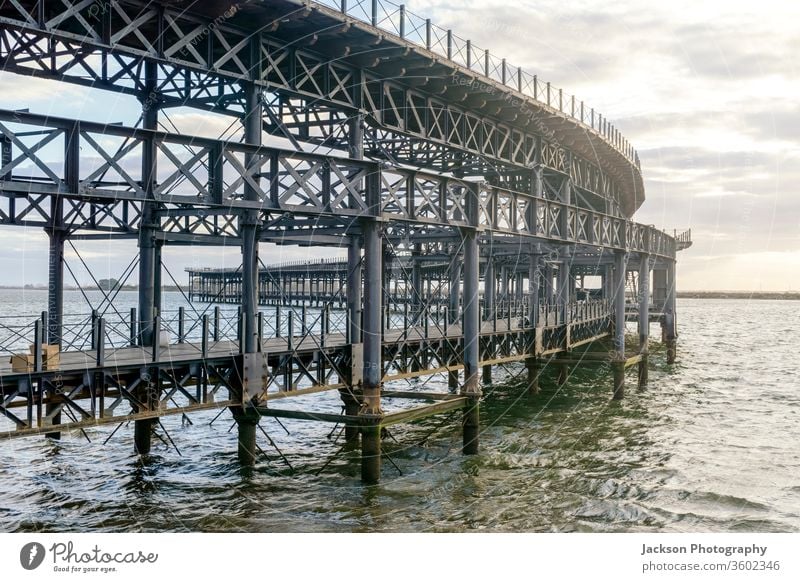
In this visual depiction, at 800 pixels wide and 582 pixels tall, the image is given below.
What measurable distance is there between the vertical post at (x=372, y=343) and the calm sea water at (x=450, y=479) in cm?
94

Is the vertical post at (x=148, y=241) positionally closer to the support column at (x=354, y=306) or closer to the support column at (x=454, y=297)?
the support column at (x=354, y=306)

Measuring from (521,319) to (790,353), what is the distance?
4118cm

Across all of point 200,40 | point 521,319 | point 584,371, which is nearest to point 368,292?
point 200,40

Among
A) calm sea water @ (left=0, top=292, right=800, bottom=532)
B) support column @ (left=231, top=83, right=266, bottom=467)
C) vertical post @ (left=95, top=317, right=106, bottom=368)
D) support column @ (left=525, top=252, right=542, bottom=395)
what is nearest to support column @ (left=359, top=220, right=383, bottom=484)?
calm sea water @ (left=0, top=292, right=800, bottom=532)

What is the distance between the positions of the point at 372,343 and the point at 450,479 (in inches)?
179

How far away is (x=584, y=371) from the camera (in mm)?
43188

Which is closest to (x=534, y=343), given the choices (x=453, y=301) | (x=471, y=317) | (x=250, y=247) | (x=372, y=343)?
(x=453, y=301)

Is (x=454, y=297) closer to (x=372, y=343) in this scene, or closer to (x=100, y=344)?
(x=372, y=343)

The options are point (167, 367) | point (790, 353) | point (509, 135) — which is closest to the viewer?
point (167, 367)

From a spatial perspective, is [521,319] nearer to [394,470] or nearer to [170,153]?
[394,470]

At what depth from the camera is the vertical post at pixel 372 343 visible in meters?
18.3

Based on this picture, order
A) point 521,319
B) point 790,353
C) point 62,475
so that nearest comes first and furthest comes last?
1. point 62,475
2. point 521,319
3. point 790,353

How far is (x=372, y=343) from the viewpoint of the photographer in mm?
18609

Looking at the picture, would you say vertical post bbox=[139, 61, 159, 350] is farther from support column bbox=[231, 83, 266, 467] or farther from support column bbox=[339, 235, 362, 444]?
support column bbox=[339, 235, 362, 444]
